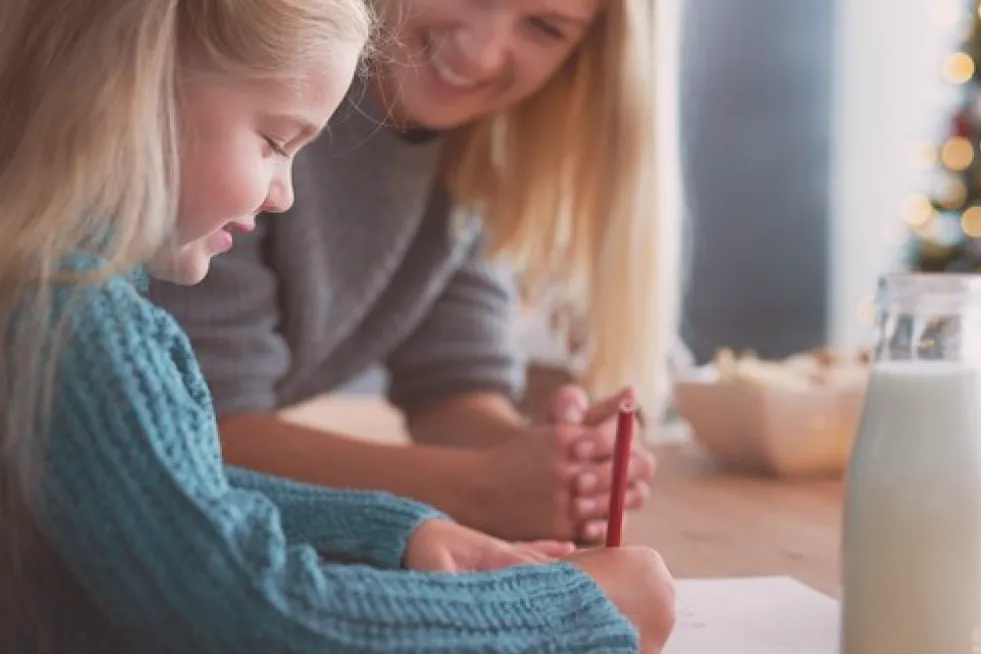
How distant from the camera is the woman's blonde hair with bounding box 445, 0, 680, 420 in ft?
4.72

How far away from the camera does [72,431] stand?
0.62 m

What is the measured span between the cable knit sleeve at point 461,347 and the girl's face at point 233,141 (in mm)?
876

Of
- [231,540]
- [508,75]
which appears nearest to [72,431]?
[231,540]

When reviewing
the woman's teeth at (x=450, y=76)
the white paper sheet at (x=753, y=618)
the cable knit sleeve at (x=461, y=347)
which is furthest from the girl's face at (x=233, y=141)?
the cable knit sleeve at (x=461, y=347)

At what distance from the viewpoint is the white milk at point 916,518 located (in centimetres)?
69

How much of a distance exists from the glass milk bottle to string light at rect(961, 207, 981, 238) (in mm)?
2707

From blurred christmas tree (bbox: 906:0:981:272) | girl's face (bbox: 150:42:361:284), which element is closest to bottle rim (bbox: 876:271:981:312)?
girl's face (bbox: 150:42:361:284)

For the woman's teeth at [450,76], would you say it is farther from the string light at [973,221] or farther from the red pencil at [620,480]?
the string light at [973,221]

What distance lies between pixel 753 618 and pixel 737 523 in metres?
0.30

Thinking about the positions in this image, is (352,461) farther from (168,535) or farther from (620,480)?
(168,535)

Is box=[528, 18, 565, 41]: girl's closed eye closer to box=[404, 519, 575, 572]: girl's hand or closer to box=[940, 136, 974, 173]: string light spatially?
box=[404, 519, 575, 572]: girl's hand

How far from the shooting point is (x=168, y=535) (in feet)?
2.04

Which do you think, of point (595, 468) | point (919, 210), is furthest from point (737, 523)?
point (919, 210)

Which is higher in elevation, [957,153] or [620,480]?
[957,153]
